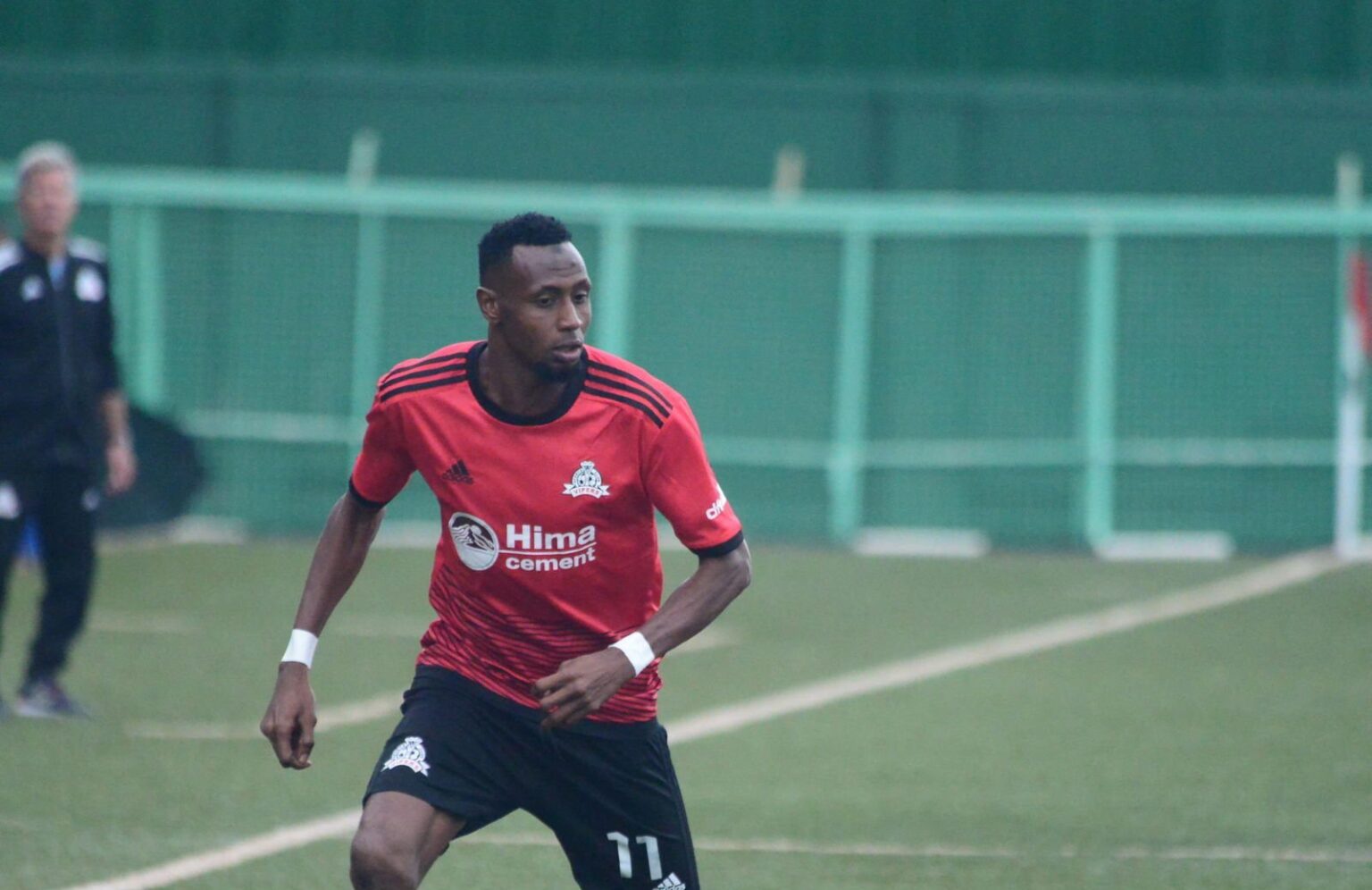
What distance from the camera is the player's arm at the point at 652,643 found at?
174 inches

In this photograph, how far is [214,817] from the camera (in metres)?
7.27

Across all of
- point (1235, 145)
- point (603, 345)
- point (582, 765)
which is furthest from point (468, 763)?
point (1235, 145)

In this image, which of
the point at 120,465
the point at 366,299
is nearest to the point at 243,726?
the point at 120,465

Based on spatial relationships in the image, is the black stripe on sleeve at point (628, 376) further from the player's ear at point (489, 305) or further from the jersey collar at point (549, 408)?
the player's ear at point (489, 305)

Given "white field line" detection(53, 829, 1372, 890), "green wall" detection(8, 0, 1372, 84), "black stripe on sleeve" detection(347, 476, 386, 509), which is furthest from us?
"green wall" detection(8, 0, 1372, 84)

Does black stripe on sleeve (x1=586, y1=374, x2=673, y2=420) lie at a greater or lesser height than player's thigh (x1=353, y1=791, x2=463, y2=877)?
greater

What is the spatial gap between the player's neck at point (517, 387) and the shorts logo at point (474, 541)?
27 cm

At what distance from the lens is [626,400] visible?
4.75 m

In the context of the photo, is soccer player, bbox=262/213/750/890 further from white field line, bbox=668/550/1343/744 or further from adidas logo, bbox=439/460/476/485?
white field line, bbox=668/550/1343/744

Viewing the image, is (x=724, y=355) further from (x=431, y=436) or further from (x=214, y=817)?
(x=431, y=436)

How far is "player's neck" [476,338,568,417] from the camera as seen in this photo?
4.77 metres

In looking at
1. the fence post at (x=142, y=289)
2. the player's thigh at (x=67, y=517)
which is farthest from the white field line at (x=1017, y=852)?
the fence post at (x=142, y=289)

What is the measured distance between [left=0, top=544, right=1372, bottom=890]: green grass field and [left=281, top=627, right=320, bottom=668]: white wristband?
65.6 inches

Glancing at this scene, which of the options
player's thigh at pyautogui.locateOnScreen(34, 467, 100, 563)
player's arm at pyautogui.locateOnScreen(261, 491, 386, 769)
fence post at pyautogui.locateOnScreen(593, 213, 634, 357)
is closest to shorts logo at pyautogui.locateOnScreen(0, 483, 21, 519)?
player's thigh at pyautogui.locateOnScreen(34, 467, 100, 563)
